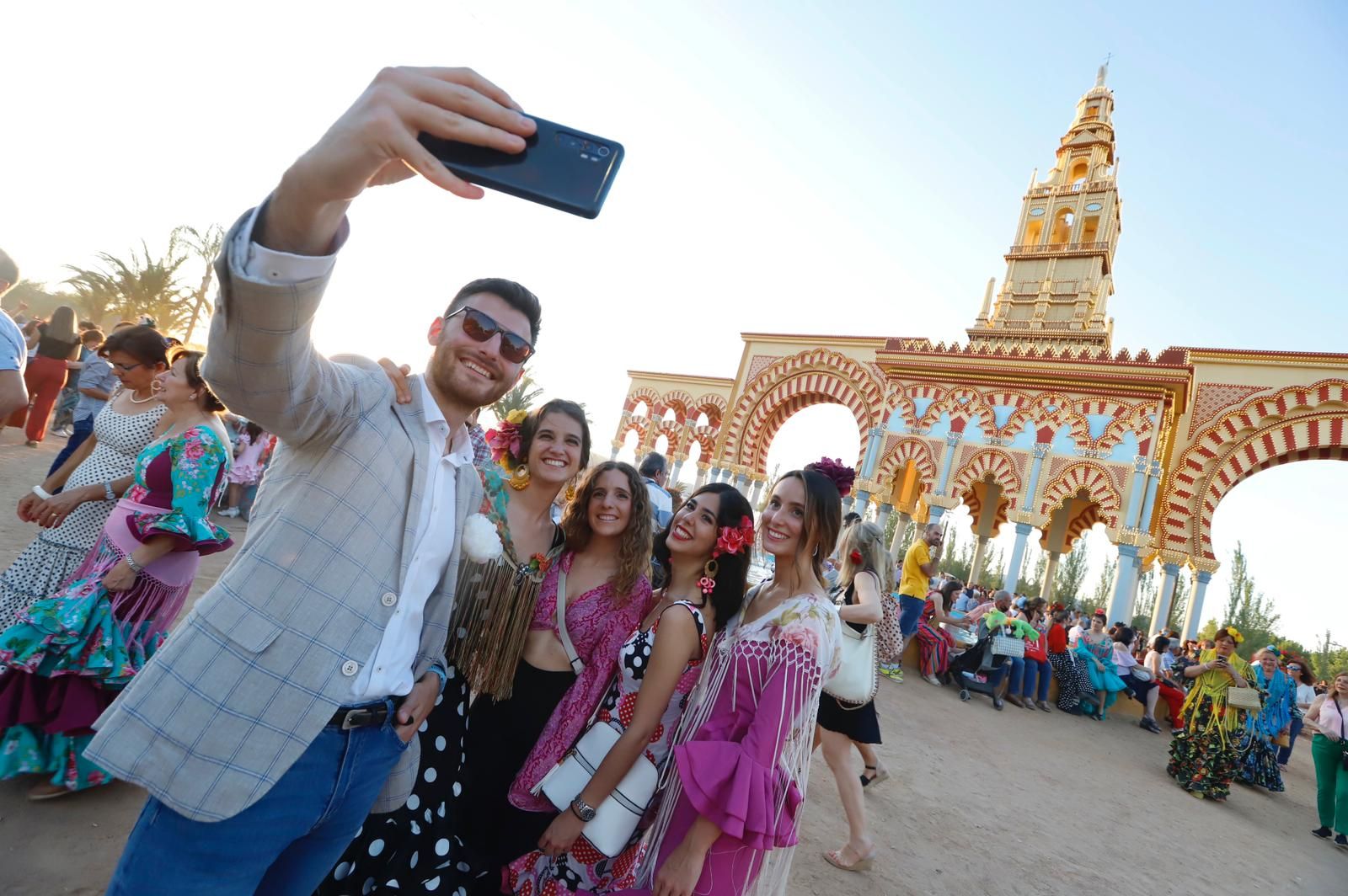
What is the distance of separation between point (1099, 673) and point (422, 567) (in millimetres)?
11415

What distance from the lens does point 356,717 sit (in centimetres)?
122

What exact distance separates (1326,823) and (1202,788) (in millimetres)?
998

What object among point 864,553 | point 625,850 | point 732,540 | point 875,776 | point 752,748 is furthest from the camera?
point 875,776

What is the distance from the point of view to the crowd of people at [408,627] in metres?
1.02

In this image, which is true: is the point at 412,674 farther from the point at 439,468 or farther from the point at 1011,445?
the point at 1011,445

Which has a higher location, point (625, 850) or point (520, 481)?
point (520, 481)

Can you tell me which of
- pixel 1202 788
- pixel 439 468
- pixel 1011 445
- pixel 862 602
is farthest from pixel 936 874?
pixel 1011 445

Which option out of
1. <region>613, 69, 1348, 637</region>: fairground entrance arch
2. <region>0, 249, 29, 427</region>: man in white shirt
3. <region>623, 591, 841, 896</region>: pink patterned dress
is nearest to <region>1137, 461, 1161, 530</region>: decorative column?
<region>613, 69, 1348, 637</region>: fairground entrance arch

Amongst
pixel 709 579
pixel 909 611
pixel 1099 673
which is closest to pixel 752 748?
pixel 709 579

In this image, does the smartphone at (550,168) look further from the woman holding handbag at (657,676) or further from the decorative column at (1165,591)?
the decorative column at (1165,591)

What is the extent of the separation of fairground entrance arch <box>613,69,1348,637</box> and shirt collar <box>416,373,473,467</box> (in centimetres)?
1359

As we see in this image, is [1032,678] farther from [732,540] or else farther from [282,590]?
[282,590]

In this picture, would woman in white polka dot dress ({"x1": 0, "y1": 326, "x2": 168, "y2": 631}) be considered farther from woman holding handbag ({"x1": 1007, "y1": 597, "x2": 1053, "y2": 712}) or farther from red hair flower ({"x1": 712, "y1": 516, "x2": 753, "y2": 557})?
woman holding handbag ({"x1": 1007, "y1": 597, "x2": 1053, "y2": 712})

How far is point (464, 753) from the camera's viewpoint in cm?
219
